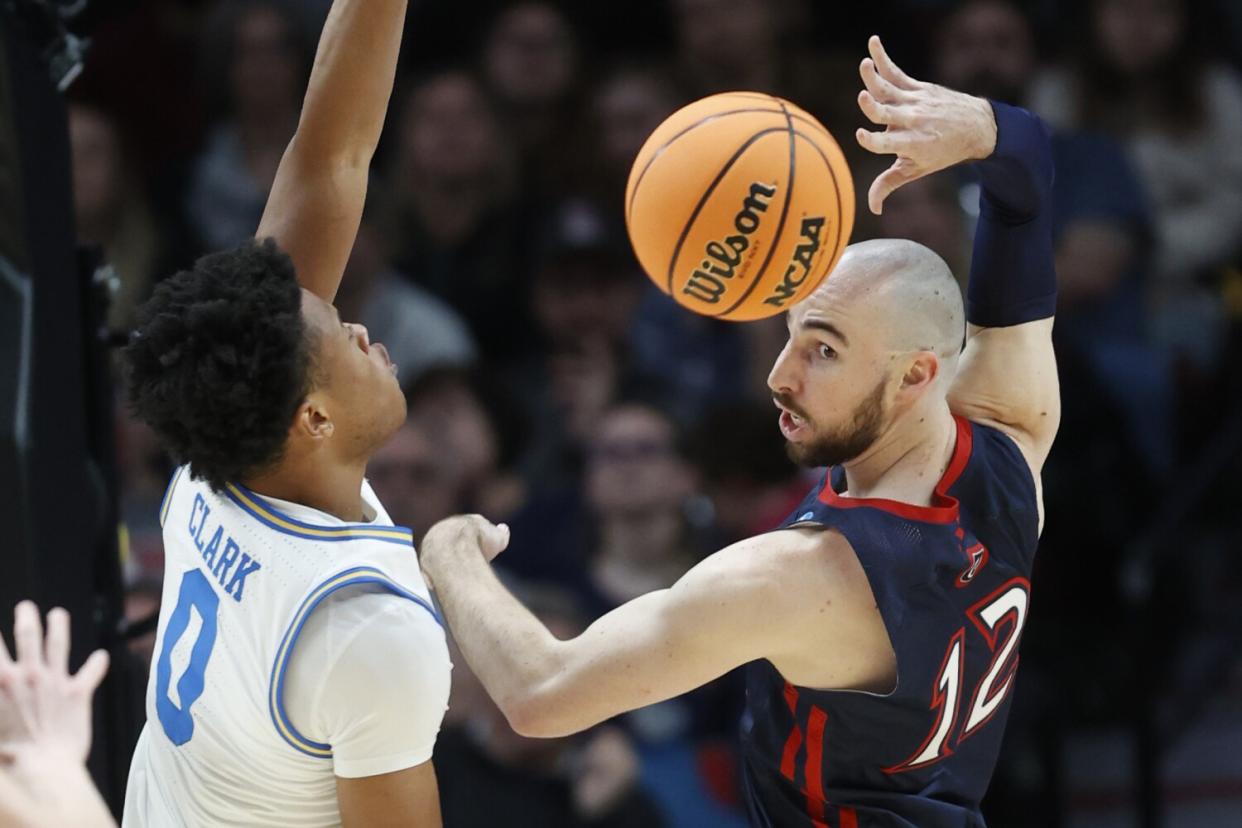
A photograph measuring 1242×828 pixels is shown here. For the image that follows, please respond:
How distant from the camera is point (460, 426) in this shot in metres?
6.71

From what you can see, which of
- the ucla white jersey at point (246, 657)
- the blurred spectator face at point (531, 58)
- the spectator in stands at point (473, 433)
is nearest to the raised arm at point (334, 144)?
the ucla white jersey at point (246, 657)

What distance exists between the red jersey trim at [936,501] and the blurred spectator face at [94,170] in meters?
4.47

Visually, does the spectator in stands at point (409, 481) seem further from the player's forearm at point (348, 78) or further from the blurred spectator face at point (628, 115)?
the player's forearm at point (348, 78)

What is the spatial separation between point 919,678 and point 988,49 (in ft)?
14.9

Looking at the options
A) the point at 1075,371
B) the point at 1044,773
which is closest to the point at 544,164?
the point at 1075,371

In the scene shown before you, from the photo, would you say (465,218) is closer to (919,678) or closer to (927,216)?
(927,216)

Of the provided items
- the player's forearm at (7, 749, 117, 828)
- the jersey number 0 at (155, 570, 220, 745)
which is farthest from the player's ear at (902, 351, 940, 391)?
the player's forearm at (7, 749, 117, 828)

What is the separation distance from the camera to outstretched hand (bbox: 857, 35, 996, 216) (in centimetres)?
314

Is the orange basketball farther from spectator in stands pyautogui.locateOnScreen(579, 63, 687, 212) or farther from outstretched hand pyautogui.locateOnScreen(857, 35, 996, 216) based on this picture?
spectator in stands pyautogui.locateOnScreen(579, 63, 687, 212)

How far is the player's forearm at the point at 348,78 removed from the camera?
3496 millimetres

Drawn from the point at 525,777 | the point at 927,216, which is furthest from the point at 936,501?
the point at 927,216

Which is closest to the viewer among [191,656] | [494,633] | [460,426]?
[191,656]

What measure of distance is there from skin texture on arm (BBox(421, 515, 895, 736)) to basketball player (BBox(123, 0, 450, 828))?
38 centimetres

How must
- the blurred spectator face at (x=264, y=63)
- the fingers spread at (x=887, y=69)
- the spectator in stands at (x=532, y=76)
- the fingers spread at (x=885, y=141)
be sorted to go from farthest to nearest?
the spectator in stands at (x=532, y=76) → the blurred spectator face at (x=264, y=63) → the fingers spread at (x=887, y=69) → the fingers spread at (x=885, y=141)
